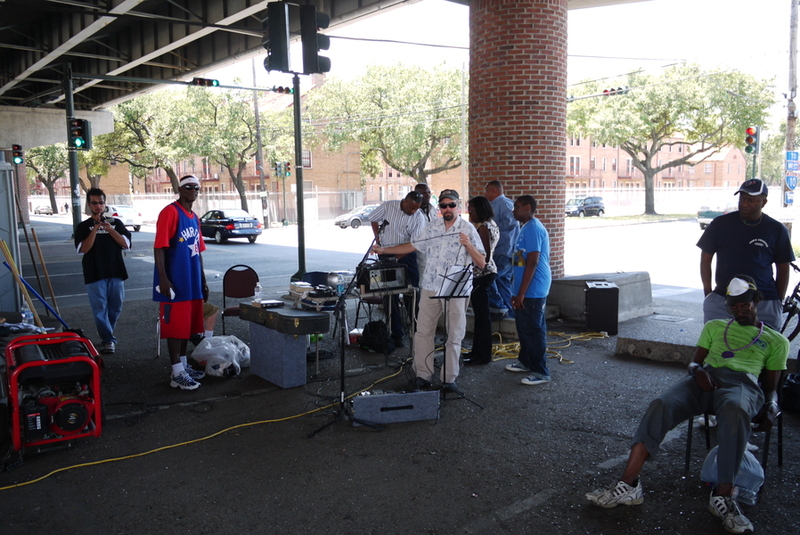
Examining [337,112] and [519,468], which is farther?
[337,112]

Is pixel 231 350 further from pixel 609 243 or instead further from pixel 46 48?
pixel 609 243

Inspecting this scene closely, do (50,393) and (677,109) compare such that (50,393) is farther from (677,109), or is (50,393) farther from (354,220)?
(677,109)

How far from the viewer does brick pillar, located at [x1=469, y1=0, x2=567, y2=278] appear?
964 cm

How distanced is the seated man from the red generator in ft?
12.1

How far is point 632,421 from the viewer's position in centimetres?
548

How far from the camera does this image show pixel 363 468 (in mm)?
4562

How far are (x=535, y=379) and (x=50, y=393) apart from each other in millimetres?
4341

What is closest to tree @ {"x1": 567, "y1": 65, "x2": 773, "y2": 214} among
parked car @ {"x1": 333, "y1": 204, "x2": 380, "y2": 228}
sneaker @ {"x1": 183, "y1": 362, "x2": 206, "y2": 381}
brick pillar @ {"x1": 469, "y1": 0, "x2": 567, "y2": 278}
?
parked car @ {"x1": 333, "y1": 204, "x2": 380, "y2": 228}

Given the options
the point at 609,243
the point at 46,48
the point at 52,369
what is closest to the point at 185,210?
the point at 52,369

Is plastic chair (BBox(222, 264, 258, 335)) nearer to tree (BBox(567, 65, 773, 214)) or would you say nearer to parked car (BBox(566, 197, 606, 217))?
tree (BBox(567, 65, 773, 214))

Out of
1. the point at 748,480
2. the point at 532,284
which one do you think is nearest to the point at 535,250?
the point at 532,284

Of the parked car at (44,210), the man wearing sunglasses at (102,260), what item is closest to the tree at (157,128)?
the parked car at (44,210)

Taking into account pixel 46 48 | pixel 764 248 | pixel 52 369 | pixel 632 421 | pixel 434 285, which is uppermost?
pixel 46 48

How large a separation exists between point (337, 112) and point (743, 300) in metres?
44.7
